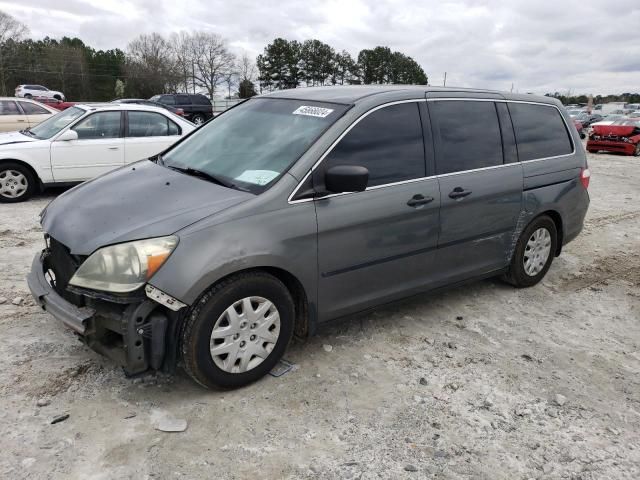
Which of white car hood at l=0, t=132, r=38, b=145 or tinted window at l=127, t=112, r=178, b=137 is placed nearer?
white car hood at l=0, t=132, r=38, b=145

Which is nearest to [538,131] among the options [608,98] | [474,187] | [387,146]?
[474,187]

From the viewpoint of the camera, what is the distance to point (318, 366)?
3.57m

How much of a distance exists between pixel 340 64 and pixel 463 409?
8591 cm

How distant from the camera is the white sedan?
7.82 meters

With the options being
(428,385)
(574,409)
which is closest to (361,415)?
(428,385)

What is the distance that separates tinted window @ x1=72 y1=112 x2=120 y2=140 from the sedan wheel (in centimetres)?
626

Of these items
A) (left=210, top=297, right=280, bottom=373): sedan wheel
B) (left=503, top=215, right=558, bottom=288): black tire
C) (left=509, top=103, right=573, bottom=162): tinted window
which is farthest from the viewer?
(left=503, top=215, right=558, bottom=288): black tire

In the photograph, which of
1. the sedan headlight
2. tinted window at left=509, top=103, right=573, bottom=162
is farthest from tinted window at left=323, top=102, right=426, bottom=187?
tinted window at left=509, top=103, right=573, bottom=162

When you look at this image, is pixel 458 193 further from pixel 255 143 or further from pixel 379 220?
pixel 255 143

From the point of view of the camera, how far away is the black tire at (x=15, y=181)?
7.77 meters

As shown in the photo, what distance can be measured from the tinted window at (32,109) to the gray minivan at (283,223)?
10.8 meters

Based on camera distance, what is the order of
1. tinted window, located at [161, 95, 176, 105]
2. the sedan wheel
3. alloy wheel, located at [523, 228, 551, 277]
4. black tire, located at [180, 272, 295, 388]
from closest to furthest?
black tire, located at [180, 272, 295, 388] → the sedan wheel → alloy wheel, located at [523, 228, 551, 277] → tinted window, located at [161, 95, 176, 105]

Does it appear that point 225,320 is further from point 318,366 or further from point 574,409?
point 574,409

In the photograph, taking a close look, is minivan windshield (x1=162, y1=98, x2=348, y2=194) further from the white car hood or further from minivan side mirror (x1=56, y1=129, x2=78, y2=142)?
the white car hood
